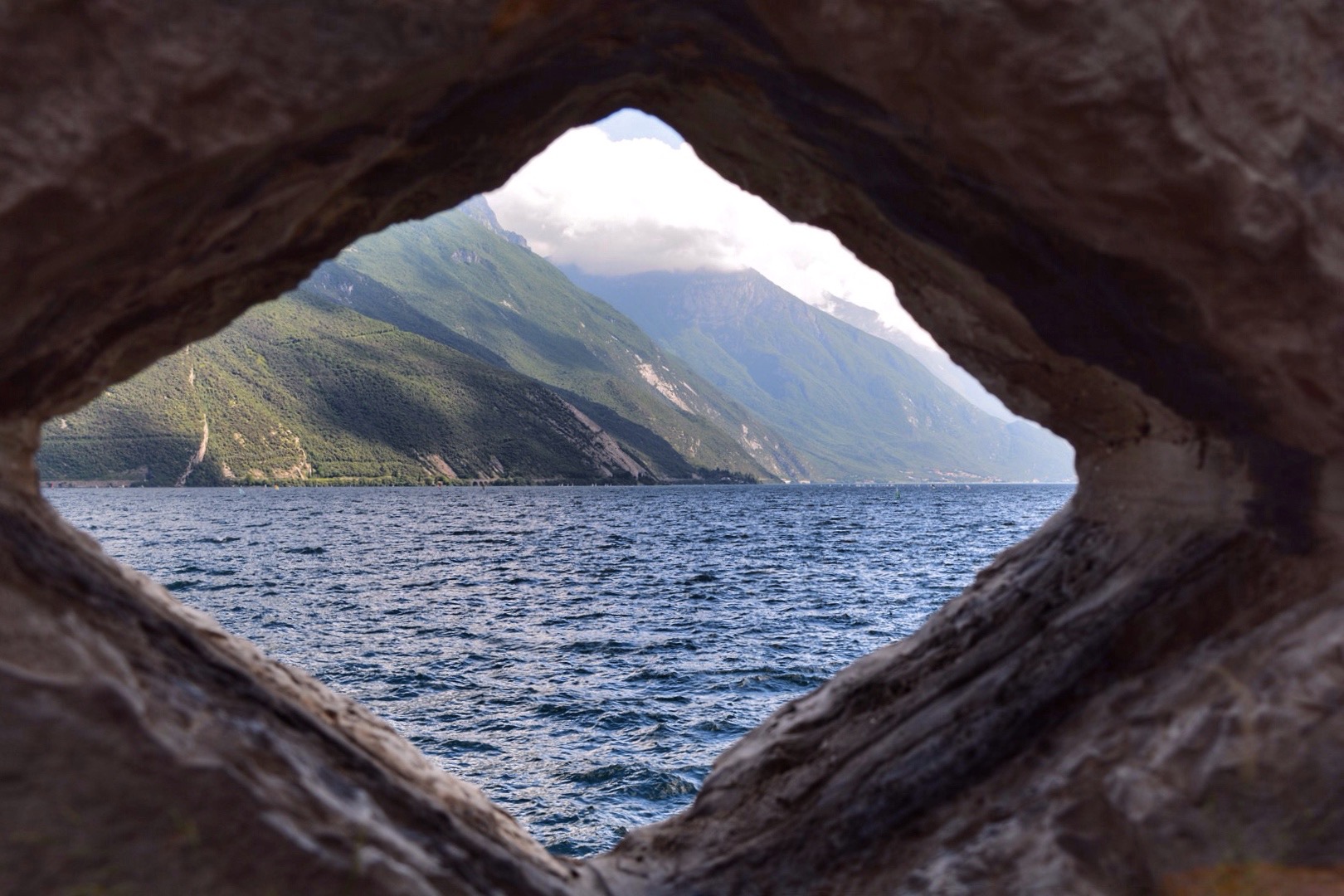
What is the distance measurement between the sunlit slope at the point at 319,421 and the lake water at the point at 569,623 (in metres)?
81.7

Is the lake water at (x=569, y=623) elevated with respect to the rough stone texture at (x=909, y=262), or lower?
lower

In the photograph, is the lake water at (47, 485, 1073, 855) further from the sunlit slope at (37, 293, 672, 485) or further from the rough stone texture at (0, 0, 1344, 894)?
the sunlit slope at (37, 293, 672, 485)

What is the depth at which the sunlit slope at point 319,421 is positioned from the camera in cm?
14512

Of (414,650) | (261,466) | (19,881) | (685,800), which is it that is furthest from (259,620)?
(261,466)

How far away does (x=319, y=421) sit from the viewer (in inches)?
6476

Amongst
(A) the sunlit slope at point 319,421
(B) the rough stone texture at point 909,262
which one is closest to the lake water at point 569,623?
(B) the rough stone texture at point 909,262

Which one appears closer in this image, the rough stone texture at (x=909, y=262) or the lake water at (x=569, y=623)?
the rough stone texture at (x=909, y=262)

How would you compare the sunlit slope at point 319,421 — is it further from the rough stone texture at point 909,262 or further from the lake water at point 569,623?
the rough stone texture at point 909,262

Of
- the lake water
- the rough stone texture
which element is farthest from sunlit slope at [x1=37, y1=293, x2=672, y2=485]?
the rough stone texture

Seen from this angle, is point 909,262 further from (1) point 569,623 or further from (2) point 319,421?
(2) point 319,421

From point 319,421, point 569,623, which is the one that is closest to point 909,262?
point 569,623

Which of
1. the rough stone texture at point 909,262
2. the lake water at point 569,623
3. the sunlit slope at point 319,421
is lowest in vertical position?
the sunlit slope at point 319,421

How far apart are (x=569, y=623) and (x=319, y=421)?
153 metres

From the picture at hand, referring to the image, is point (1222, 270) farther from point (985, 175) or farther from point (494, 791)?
point (494, 791)
